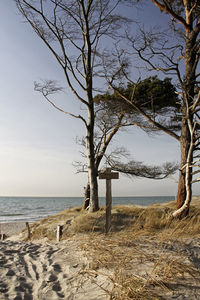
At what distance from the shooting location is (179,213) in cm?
877

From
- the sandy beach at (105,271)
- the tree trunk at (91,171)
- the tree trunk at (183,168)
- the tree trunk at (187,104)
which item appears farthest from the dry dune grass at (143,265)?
the tree trunk at (91,171)

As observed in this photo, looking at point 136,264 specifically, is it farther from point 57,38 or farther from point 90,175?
point 57,38

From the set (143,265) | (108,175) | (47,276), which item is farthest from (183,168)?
(47,276)

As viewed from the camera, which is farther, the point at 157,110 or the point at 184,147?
the point at 157,110

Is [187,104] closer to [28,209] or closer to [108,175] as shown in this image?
[108,175]

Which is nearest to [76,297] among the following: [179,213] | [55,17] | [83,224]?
[83,224]

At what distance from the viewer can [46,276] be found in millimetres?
4246

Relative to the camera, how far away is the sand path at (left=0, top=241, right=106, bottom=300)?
3.49 meters

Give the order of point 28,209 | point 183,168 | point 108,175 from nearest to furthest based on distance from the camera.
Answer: point 108,175 < point 183,168 < point 28,209

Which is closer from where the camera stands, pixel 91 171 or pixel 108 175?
pixel 108 175

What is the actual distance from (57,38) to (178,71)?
5940mm

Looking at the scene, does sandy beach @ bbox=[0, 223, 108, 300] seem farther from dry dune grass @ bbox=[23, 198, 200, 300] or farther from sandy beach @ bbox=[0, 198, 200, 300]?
dry dune grass @ bbox=[23, 198, 200, 300]

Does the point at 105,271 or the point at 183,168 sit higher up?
the point at 183,168

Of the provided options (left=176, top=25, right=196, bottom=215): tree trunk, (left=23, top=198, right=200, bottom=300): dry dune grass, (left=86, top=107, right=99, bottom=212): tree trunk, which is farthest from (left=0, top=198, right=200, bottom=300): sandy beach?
(left=86, top=107, right=99, bottom=212): tree trunk
